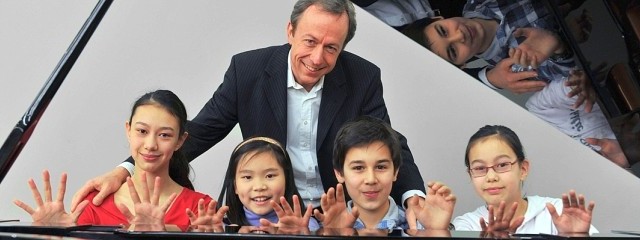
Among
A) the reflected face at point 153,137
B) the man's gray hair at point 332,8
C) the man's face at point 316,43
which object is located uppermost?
the man's gray hair at point 332,8

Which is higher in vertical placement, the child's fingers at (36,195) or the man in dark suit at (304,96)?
the man in dark suit at (304,96)

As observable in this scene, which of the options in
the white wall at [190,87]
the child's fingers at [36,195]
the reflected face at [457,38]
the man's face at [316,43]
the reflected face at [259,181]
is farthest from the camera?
the white wall at [190,87]

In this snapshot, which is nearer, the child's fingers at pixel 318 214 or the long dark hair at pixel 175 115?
the child's fingers at pixel 318 214

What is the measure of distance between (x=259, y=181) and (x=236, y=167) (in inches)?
2.9

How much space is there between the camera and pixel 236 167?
2.20 m

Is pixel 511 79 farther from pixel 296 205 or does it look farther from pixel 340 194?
pixel 296 205

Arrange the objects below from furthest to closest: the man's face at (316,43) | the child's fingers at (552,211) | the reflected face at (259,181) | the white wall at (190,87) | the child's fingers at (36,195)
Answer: the white wall at (190,87) → the man's face at (316,43) → the reflected face at (259,181) → the child's fingers at (36,195) → the child's fingers at (552,211)

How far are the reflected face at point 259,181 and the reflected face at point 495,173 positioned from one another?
1.25ft

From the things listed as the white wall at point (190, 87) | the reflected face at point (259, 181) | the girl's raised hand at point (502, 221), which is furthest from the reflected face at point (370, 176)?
the white wall at point (190, 87)

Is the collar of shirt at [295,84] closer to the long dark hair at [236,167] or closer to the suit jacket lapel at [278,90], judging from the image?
the suit jacket lapel at [278,90]

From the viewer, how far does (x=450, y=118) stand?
3336 mm

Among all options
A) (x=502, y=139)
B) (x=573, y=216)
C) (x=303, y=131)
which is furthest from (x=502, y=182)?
(x=303, y=131)

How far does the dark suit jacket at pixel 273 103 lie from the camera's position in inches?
97.9

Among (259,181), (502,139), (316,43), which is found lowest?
(259,181)
